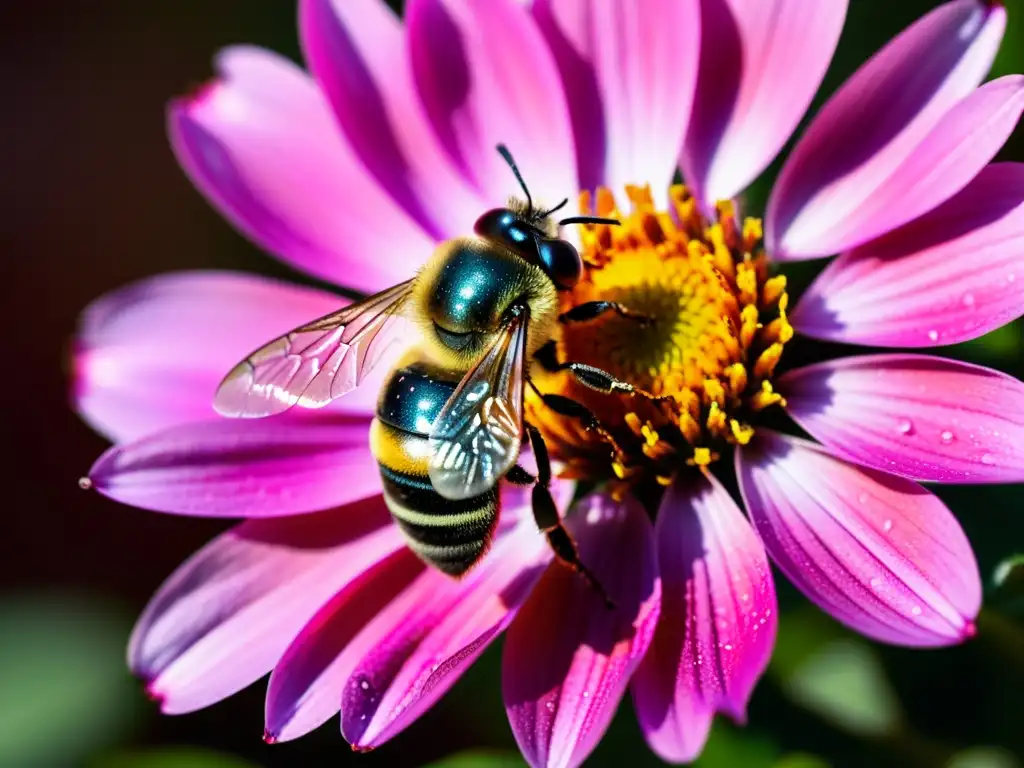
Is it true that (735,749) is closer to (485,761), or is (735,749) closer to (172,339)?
(485,761)

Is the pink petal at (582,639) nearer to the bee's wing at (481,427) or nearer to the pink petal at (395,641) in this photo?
the pink petal at (395,641)

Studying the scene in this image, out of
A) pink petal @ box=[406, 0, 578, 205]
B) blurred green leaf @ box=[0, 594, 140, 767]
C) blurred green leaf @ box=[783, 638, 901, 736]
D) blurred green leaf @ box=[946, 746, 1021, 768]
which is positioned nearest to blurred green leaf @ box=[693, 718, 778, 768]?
blurred green leaf @ box=[783, 638, 901, 736]

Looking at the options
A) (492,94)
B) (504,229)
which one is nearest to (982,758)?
(504,229)

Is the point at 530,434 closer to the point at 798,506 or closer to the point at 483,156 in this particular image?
the point at 798,506

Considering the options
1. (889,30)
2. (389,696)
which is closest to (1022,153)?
(889,30)

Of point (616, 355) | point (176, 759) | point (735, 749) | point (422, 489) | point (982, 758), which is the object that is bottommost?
point (982, 758)

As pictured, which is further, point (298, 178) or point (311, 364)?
point (298, 178)

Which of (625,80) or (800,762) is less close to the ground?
(625,80)
